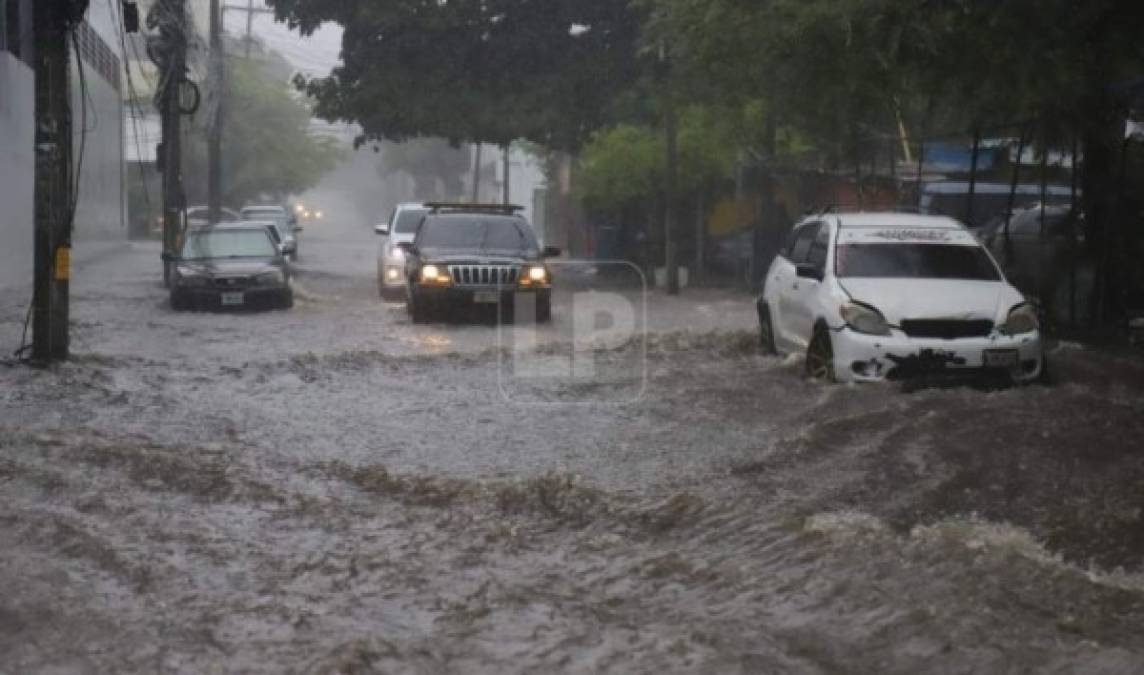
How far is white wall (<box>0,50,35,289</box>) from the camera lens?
2242cm

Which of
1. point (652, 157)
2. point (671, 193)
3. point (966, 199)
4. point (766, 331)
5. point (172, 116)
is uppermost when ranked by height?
point (172, 116)


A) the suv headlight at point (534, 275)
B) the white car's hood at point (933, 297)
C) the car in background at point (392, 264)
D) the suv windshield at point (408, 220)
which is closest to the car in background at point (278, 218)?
the suv windshield at point (408, 220)

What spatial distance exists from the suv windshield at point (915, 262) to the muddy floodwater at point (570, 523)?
43.9 inches

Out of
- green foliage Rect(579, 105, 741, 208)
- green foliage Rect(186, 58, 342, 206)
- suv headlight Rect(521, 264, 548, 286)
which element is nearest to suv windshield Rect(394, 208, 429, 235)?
green foliage Rect(579, 105, 741, 208)

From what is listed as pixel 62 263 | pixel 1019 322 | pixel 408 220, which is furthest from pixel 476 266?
pixel 1019 322

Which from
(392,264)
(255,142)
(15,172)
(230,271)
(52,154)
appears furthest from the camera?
(255,142)

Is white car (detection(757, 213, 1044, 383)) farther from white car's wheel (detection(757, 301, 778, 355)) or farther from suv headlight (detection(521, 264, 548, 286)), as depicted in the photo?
suv headlight (detection(521, 264, 548, 286))

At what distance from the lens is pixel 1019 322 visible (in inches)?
452

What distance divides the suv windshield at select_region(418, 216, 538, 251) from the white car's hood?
829cm

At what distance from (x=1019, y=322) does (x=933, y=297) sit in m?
0.69

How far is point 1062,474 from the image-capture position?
857 centimetres

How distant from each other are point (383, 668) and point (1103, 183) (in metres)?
12.0

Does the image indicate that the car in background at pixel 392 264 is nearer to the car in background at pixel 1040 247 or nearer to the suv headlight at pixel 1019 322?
the car in background at pixel 1040 247

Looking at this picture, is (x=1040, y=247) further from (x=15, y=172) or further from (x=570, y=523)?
(x=15, y=172)
